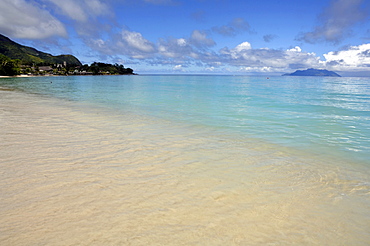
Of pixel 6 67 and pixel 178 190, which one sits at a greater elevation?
pixel 6 67

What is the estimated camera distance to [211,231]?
→ 4047 millimetres

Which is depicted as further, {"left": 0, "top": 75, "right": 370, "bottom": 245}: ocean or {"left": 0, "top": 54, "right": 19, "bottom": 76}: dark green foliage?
{"left": 0, "top": 54, "right": 19, "bottom": 76}: dark green foliage

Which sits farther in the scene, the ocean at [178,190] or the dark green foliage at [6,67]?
the dark green foliage at [6,67]

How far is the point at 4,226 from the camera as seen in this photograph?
3902mm

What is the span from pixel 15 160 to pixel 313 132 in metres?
14.0

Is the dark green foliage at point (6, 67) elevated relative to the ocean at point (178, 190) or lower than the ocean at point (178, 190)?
elevated

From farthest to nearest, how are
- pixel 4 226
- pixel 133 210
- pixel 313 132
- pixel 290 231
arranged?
pixel 313 132
pixel 133 210
pixel 290 231
pixel 4 226

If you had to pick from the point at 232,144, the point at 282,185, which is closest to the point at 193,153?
the point at 232,144

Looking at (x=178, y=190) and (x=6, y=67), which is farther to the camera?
(x=6, y=67)

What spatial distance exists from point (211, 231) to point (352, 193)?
4.17 metres

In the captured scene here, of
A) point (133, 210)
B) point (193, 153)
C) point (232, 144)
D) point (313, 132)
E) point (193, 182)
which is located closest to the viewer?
point (133, 210)

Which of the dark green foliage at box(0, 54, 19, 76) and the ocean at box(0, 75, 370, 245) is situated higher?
the dark green foliage at box(0, 54, 19, 76)

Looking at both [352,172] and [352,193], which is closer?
[352,193]

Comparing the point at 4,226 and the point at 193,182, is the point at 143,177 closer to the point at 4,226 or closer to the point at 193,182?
the point at 193,182
